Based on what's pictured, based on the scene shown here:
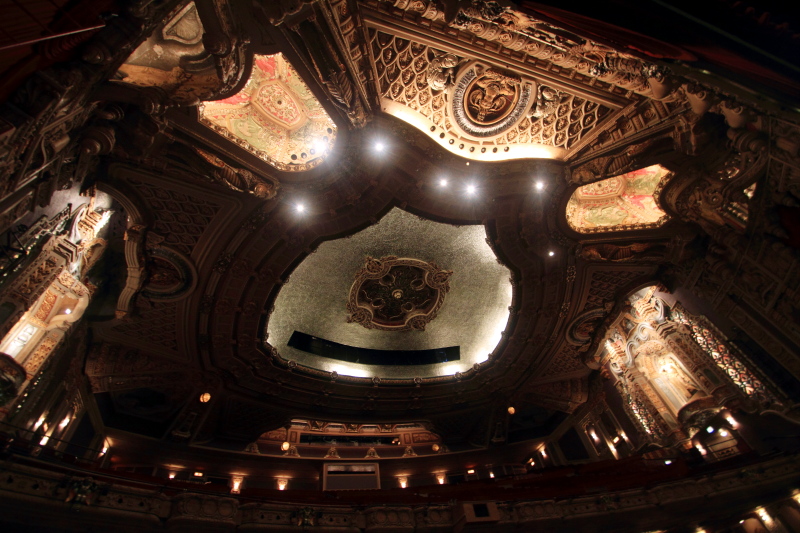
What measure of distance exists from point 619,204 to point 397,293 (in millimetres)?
10224

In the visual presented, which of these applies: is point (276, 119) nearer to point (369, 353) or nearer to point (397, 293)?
point (397, 293)

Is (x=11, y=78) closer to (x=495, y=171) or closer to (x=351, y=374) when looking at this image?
(x=495, y=171)

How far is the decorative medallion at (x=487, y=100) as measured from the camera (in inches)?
426

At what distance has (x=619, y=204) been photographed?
1448cm

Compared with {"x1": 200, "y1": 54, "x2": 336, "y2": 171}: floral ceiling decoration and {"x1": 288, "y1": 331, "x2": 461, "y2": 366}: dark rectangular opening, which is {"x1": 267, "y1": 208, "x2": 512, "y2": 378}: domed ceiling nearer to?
{"x1": 288, "y1": 331, "x2": 461, "y2": 366}: dark rectangular opening

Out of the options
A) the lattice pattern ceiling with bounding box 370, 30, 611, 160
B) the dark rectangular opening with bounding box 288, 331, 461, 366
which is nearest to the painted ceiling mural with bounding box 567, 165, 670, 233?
the lattice pattern ceiling with bounding box 370, 30, 611, 160

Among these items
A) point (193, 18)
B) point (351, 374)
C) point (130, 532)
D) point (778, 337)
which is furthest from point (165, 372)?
point (778, 337)

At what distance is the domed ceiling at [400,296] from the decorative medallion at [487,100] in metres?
4.15

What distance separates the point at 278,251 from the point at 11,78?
8.83 meters

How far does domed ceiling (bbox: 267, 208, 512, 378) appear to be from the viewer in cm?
1566

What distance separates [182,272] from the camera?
41.4ft

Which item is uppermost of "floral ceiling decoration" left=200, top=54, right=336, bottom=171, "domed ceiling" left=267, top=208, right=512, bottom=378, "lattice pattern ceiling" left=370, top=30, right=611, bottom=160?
"domed ceiling" left=267, top=208, right=512, bottom=378

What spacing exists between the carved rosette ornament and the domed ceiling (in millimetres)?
49

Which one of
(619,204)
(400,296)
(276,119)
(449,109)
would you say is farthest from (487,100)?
(400,296)
